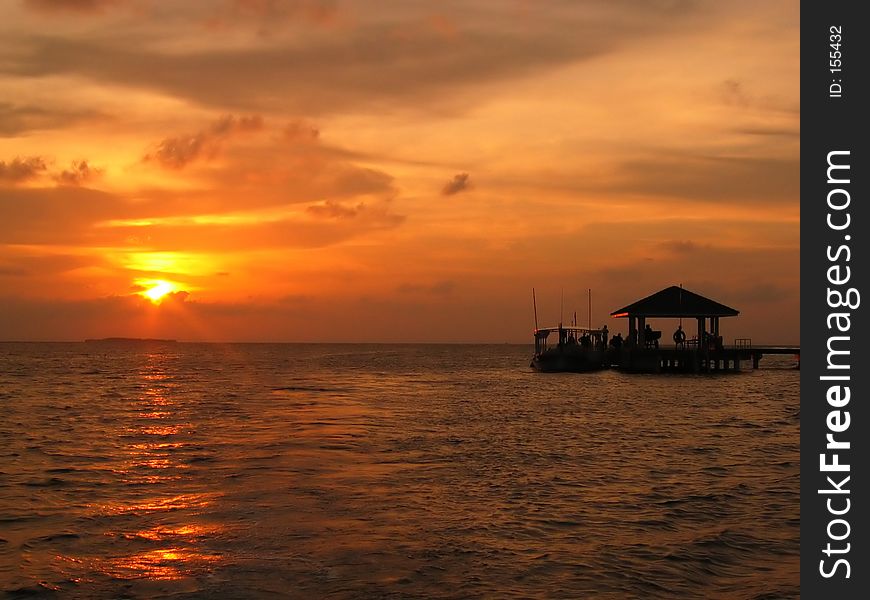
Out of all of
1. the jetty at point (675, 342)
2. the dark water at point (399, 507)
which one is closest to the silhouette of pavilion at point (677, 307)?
the jetty at point (675, 342)

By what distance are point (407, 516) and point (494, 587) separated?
441 centimetres

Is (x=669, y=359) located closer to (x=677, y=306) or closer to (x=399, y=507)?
(x=677, y=306)

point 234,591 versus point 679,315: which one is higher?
point 679,315

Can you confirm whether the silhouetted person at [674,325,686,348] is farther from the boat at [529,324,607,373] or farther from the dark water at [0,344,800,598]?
the dark water at [0,344,800,598]

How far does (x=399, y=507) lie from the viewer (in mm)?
16891

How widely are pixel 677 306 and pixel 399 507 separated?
54213 mm

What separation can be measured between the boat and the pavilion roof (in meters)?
9.77

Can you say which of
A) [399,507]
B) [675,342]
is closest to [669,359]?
[675,342]

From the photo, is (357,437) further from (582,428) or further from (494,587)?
(494,587)

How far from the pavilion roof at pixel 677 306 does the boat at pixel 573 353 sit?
9.77m

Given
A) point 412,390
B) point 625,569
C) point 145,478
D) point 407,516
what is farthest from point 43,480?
point 412,390

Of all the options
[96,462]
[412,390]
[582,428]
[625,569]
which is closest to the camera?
[625,569]

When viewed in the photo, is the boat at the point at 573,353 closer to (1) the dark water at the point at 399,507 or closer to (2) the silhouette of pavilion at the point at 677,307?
(2) the silhouette of pavilion at the point at 677,307

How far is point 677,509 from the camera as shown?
17.2 meters
